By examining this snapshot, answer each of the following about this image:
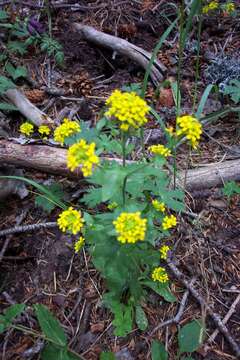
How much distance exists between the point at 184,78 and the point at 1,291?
2211 mm

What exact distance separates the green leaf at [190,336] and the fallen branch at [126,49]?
198 cm

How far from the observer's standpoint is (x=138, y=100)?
5.00 feet

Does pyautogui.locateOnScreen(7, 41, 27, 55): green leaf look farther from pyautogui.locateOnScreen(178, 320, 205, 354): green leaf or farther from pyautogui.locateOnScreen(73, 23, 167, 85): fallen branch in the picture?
pyautogui.locateOnScreen(178, 320, 205, 354): green leaf

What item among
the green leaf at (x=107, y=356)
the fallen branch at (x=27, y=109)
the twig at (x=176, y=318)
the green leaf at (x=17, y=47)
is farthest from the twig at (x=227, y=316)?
the green leaf at (x=17, y=47)

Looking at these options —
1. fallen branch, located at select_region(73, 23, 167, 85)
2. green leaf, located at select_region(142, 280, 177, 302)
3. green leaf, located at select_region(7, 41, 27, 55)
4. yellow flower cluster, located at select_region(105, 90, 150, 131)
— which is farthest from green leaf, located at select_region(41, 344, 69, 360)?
green leaf, located at select_region(7, 41, 27, 55)

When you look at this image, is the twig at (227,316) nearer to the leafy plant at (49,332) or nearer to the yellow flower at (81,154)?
the leafy plant at (49,332)

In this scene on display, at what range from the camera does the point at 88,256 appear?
2.28 m

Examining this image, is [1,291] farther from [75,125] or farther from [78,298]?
[75,125]

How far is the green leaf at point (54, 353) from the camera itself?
183 cm

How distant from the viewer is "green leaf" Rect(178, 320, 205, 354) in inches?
75.1

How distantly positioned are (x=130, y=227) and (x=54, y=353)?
79 cm

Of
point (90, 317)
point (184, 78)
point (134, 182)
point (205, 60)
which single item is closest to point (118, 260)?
point (134, 182)

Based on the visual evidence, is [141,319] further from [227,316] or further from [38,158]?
[38,158]

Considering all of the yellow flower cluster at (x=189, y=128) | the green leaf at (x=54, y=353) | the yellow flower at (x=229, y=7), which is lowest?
the green leaf at (x=54, y=353)
